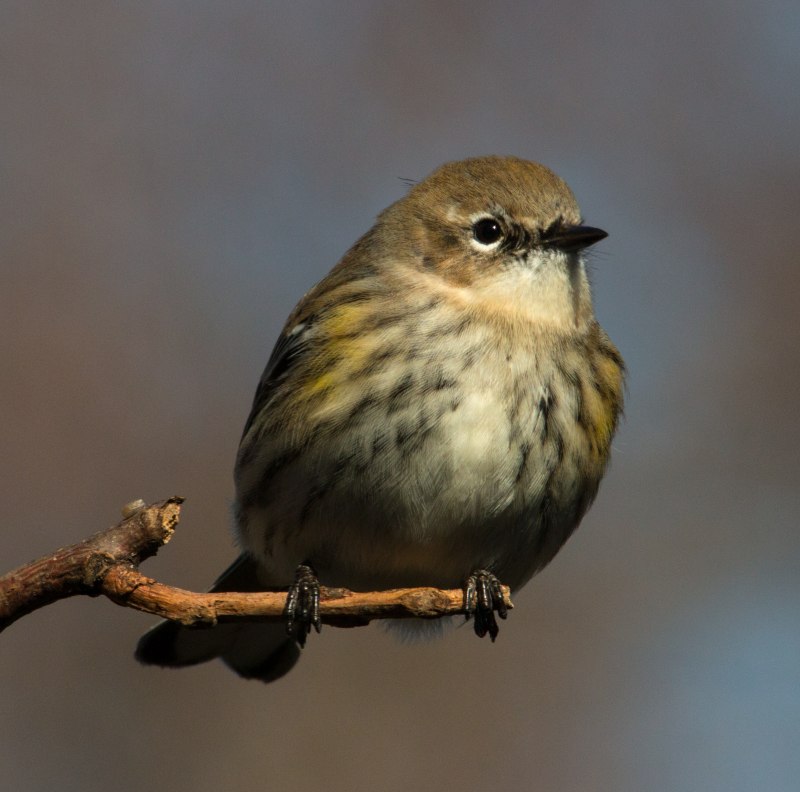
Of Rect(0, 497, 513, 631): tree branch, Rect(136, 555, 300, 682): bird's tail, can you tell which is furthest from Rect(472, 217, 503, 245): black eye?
Rect(0, 497, 513, 631): tree branch

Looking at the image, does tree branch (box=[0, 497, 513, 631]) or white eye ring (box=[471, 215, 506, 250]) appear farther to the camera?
white eye ring (box=[471, 215, 506, 250])

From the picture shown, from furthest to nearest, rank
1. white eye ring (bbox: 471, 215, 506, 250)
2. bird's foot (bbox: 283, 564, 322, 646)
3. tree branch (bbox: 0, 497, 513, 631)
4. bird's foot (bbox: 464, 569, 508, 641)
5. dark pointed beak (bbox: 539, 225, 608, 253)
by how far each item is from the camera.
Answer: white eye ring (bbox: 471, 215, 506, 250)
dark pointed beak (bbox: 539, 225, 608, 253)
bird's foot (bbox: 464, 569, 508, 641)
bird's foot (bbox: 283, 564, 322, 646)
tree branch (bbox: 0, 497, 513, 631)

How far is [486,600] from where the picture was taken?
4.45m

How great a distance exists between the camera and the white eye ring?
496 centimetres

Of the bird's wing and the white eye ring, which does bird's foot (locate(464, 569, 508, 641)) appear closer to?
the bird's wing

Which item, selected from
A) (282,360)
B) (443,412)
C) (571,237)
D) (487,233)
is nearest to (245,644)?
(282,360)

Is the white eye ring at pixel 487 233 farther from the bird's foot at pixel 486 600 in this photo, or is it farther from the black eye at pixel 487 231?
the bird's foot at pixel 486 600

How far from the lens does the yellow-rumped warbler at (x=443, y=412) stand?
14.3 ft

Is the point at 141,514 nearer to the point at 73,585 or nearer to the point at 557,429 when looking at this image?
the point at 73,585

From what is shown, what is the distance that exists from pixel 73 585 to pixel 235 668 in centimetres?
279

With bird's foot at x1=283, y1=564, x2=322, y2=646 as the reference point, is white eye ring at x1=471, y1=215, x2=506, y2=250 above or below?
above

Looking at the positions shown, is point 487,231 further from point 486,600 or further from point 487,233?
point 486,600

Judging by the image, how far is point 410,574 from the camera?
4.81 m

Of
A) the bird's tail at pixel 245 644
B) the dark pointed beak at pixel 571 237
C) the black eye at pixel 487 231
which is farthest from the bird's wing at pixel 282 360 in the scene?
the dark pointed beak at pixel 571 237
